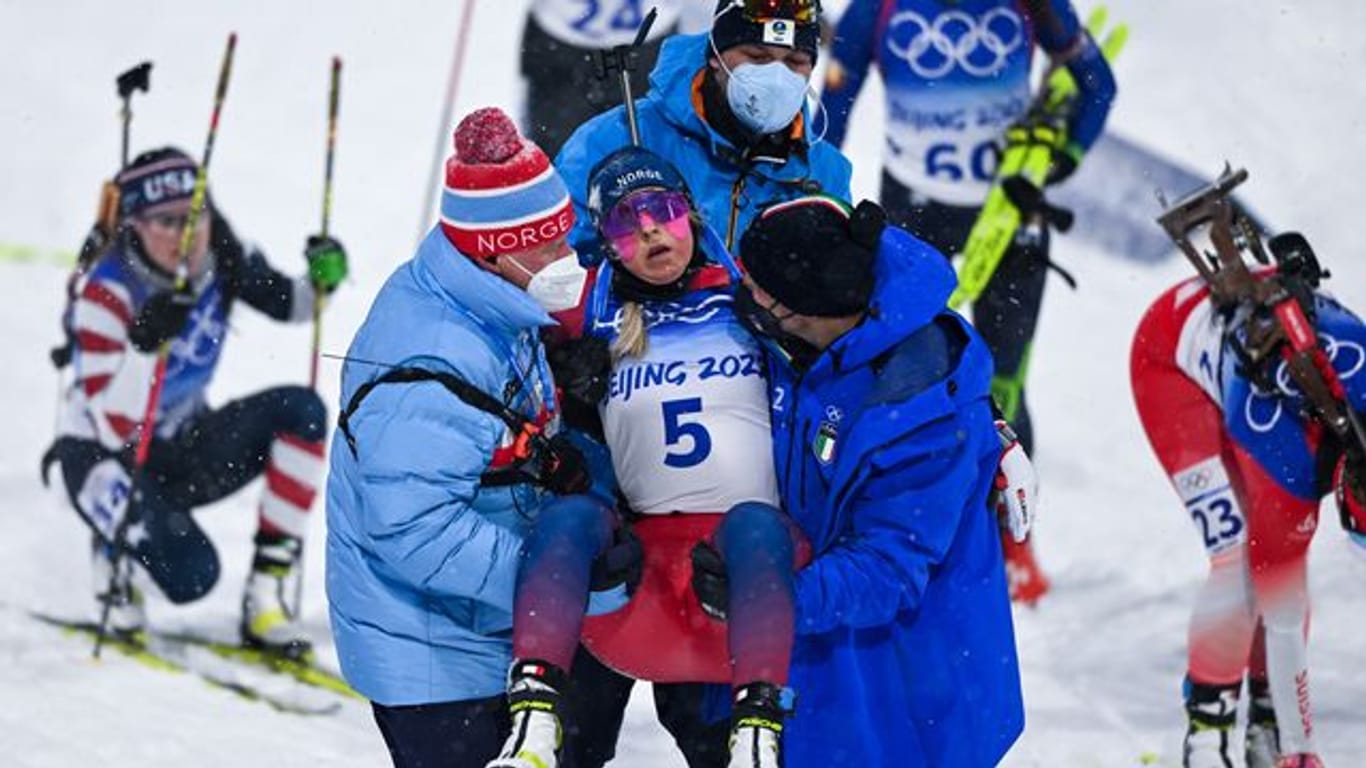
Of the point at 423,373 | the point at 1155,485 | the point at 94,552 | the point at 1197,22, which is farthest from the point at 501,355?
the point at 1197,22

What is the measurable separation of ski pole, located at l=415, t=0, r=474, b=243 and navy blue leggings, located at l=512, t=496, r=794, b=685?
16.9ft

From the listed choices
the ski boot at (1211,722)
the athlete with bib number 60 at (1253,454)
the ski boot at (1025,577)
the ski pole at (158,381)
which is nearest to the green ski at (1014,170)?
the ski boot at (1025,577)

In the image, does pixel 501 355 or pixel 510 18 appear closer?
pixel 501 355

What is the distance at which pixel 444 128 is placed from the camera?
9.67m

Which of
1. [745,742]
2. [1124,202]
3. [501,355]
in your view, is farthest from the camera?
[1124,202]

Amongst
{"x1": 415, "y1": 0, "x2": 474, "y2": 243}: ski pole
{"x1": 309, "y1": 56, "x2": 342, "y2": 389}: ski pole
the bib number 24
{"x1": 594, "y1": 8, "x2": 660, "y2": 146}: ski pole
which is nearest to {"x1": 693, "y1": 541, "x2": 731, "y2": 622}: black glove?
{"x1": 594, "y1": 8, "x2": 660, "y2": 146}: ski pole

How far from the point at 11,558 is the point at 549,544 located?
16.2 feet

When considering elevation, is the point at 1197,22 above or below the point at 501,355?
above

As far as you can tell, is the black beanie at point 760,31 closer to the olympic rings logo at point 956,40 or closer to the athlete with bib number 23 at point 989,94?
the athlete with bib number 23 at point 989,94

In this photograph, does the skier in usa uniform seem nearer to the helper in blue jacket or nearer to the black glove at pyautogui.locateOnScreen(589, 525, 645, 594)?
the helper in blue jacket

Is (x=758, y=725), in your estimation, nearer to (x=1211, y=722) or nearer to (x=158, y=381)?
(x=1211, y=722)

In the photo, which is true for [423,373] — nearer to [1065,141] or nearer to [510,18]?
[1065,141]

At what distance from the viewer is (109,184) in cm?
787

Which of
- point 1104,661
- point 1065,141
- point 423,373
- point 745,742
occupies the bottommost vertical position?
point 745,742
